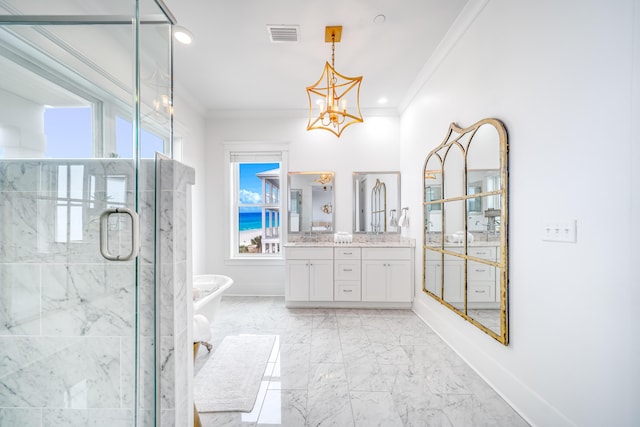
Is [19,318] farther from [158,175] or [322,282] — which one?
[322,282]

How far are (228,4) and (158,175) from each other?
1727mm

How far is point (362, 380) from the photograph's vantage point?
1.98 meters

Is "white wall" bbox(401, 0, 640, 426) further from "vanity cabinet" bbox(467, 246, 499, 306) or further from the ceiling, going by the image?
the ceiling

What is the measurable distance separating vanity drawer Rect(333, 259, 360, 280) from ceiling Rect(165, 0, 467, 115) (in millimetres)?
2239

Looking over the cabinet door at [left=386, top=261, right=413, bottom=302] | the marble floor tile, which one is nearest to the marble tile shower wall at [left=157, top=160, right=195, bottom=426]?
the marble floor tile

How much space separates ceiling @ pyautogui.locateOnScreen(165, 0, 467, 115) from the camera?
2.09 metres

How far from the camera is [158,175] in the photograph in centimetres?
111

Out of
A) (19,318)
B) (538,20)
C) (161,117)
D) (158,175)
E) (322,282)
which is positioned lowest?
(322,282)

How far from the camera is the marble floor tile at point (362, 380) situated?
5.29ft

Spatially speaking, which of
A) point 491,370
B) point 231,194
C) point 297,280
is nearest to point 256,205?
point 231,194

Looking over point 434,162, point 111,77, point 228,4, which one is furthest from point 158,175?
point 434,162

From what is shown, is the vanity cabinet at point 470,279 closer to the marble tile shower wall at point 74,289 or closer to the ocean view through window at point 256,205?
the marble tile shower wall at point 74,289

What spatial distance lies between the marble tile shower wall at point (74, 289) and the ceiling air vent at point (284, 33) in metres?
1.84

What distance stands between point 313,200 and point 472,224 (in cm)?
237
